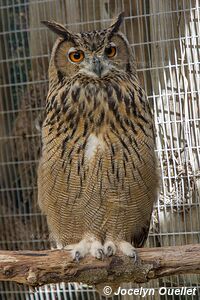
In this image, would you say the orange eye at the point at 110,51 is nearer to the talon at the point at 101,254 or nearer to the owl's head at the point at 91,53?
the owl's head at the point at 91,53

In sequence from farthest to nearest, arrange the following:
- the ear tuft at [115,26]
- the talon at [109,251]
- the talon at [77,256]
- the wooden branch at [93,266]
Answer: the ear tuft at [115,26] < the talon at [109,251] < the talon at [77,256] < the wooden branch at [93,266]

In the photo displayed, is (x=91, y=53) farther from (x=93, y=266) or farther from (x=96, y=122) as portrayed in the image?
(x=93, y=266)

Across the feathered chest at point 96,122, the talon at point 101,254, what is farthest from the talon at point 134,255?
the feathered chest at point 96,122

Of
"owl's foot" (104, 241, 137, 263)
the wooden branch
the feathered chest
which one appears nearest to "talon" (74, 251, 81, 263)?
the wooden branch

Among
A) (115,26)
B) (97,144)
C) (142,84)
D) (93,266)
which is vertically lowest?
(93,266)

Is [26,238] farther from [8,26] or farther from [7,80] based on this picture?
[8,26]

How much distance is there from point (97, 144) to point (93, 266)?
48 centimetres

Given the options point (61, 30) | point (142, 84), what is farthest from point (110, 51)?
point (142, 84)

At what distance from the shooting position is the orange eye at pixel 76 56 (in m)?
2.32

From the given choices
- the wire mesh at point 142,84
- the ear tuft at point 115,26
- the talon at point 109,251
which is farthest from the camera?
the wire mesh at point 142,84

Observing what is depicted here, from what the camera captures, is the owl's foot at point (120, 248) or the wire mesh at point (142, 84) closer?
the owl's foot at point (120, 248)

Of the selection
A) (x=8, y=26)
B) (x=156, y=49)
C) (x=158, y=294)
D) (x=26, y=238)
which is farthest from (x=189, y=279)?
(x=8, y=26)

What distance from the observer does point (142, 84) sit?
346cm

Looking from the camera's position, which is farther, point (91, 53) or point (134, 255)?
point (91, 53)
